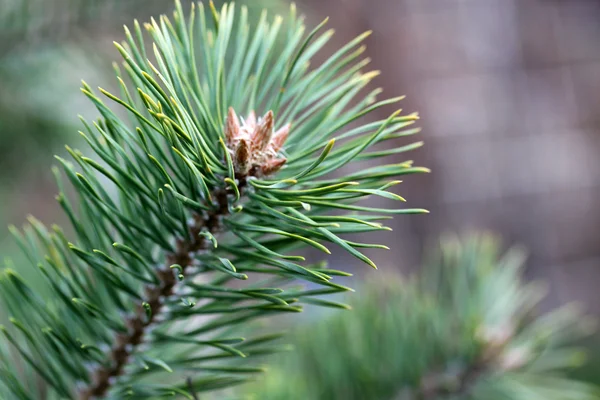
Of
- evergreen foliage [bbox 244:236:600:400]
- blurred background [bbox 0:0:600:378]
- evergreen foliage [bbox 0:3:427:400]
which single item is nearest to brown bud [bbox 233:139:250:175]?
evergreen foliage [bbox 0:3:427:400]

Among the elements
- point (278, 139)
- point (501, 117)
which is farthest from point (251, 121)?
point (501, 117)

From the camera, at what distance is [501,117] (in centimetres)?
136

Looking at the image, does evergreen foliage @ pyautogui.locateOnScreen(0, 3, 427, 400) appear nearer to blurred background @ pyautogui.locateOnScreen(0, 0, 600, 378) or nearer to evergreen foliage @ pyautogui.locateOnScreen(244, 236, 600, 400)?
evergreen foliage @ pyautogui.locateOnScreen(244, 236, 600, 400)

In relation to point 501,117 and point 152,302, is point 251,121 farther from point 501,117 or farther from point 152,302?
point 501,117

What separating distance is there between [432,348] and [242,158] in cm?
16

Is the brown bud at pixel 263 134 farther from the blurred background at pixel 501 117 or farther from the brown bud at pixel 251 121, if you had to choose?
the blurred background at pixel 501 117

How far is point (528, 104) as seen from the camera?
137cm

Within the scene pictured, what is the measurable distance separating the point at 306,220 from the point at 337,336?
0.52ft

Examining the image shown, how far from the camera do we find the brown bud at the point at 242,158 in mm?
155

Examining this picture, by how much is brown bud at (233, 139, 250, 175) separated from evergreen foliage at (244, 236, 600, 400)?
12 centimetres

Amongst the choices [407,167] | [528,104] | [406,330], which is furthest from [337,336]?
[528,104]

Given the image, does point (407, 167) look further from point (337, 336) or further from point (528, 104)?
point (528, 104)

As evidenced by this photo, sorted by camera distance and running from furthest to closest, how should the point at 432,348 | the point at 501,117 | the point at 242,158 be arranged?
the point at 501,117
the point at 432,348
the point at 242,158

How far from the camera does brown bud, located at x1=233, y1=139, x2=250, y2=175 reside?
15 centimetres
